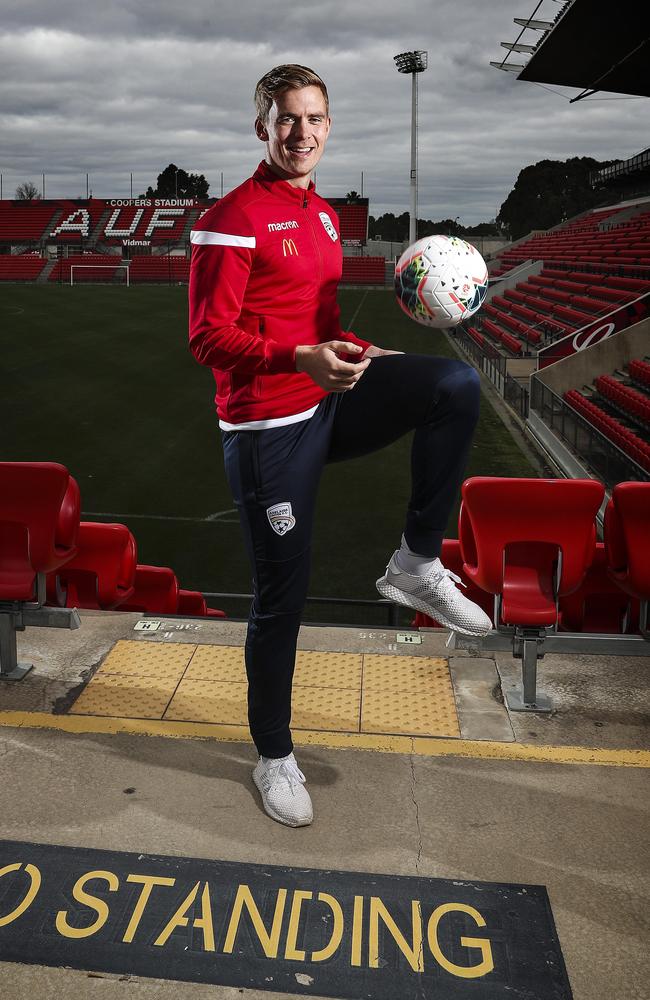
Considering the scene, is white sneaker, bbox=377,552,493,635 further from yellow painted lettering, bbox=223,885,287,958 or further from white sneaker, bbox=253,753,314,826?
yellow painted lettering, bbox=223,885,287,958

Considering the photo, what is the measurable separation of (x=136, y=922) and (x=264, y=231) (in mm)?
2026

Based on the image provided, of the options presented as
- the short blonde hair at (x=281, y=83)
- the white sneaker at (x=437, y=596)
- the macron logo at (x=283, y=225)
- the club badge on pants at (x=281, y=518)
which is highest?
the short blonde hair at (x=281, y=83)

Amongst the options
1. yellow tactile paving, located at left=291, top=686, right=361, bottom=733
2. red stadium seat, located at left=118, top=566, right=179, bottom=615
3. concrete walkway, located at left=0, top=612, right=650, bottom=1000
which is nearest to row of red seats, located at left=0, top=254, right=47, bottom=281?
red stadium seat, located at left=118, top=566, right=179, bottom=615

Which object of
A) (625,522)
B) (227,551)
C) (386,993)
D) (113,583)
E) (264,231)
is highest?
(264,231)

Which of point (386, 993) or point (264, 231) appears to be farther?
point (264, 231)

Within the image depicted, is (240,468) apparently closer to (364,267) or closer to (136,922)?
(136,922)

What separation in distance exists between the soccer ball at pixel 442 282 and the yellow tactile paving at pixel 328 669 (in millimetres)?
1798

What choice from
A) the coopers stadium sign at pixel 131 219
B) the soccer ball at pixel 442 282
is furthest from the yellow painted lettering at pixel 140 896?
the coopers stadium sign at pixel 131 219

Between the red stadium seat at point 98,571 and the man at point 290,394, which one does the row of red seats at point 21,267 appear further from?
the man at point 290,394

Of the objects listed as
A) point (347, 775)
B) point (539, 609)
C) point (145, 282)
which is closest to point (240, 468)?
point (347, 775)

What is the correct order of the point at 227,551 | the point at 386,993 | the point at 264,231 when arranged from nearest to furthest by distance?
the point at 386,993, the point at 264,231, the point at 227,551

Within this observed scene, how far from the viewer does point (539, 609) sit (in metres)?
3.47

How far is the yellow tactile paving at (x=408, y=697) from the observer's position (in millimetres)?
3447

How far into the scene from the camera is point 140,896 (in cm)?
250
